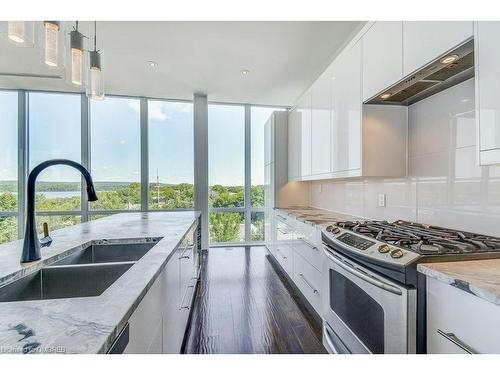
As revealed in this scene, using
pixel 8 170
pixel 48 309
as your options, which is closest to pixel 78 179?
pixel 8 170

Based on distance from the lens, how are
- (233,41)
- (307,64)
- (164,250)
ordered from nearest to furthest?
(164,250) < (233,41) < (307,64)

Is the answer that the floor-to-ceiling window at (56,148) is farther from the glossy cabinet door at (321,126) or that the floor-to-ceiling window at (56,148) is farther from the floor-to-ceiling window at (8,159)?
the glossy cabinet door at (321,126)

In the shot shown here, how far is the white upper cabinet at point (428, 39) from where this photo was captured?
114 cm

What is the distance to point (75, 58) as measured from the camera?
163cm

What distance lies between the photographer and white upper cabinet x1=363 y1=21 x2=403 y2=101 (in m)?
1.51

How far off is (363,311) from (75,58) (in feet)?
7.78

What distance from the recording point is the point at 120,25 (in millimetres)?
2447

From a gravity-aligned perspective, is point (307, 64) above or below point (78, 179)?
above

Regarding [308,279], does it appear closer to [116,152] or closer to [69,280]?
[69,280]

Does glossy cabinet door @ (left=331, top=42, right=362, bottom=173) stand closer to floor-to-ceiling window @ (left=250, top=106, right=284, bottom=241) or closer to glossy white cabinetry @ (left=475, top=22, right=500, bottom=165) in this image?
glossy white cabinetry @ (left=475, top=22, right=500, bottom=165)

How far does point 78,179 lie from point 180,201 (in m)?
1.88

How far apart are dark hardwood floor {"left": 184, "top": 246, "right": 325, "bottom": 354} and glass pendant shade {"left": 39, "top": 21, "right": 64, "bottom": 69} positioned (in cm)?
208

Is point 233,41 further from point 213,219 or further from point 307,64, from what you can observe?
point 213,219

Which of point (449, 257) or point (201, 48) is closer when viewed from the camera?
point (449, 257)
